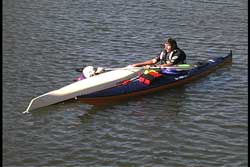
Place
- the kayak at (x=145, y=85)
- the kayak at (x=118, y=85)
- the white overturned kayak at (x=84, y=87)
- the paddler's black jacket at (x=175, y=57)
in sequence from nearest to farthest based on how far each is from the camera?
the white overturned kayak at (x=84, y=87)
the kayak at (x=118, y=85)
the kayak at (x=145, y=85)
the paddler's black jacket at (x=175, y=57)

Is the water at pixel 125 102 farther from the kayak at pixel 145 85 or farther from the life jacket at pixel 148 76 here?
the life jacket at pixel 148 76

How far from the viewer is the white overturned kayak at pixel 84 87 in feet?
44.4

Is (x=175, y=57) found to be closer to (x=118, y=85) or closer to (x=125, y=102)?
(x=118, y=85)

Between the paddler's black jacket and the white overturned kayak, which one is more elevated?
the paddler's black jacket

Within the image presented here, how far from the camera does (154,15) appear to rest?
25.1 meters

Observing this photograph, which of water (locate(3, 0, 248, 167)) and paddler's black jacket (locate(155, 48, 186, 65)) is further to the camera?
paddler's black jacket (locate(155, 48, 186, 65))

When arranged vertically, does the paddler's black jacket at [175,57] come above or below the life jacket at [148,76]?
above

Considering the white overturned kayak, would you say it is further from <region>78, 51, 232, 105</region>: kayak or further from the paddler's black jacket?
the paddler's black jacket

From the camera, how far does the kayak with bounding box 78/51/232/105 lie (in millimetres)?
14414

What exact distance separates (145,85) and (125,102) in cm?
84

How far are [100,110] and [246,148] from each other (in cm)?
402

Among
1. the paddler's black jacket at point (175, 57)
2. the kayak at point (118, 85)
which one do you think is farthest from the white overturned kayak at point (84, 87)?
the paddler's black jacket at point (175, 57)

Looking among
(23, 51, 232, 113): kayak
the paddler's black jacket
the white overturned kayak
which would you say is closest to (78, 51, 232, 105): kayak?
(23, 51, 232, 113): kayak

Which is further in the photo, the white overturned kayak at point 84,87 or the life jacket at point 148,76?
the life jacket at point 148,76
